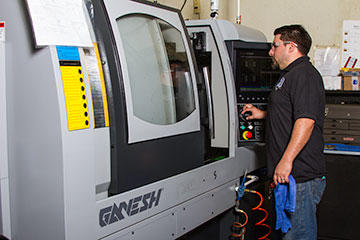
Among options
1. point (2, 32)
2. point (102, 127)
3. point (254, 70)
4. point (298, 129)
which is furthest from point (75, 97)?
point (254, 70)

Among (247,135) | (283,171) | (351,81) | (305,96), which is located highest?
(351,81)

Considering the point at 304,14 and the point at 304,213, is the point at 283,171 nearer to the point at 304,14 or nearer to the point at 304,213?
the point at 304,213

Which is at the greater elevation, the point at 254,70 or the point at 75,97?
the point at 254,70

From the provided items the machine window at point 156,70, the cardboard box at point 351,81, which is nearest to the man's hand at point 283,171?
the machine window at point 156,70

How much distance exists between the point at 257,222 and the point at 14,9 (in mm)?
2309

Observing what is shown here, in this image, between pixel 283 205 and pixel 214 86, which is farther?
pixel 214 86

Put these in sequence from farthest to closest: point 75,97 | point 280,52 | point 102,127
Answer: point 280,52
point 102,127
point 75,97

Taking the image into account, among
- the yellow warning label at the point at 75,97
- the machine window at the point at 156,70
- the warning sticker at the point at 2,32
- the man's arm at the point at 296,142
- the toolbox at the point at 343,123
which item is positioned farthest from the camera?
the toolbox at the point at 343,123

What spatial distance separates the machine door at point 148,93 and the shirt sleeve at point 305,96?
0.58 metres

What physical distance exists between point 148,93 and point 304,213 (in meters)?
1.21

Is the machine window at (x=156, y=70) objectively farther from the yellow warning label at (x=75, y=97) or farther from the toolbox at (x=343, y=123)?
the toolbox at (x=343, y=123)

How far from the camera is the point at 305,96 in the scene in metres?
2.13

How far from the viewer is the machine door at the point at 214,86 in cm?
246

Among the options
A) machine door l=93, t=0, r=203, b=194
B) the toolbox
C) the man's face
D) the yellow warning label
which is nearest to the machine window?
machine door l=93, t=0, r=203, b=194
